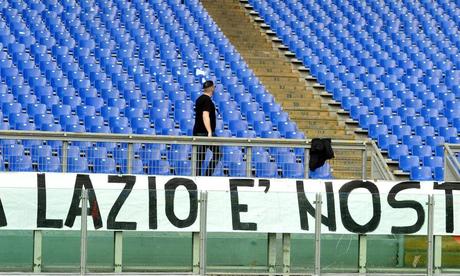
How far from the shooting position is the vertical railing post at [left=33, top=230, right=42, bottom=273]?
11070mm

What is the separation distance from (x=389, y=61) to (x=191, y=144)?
33.2 ft

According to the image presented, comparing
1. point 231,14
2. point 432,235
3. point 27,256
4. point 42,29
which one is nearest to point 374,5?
point 231,14

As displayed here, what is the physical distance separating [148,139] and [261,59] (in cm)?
961

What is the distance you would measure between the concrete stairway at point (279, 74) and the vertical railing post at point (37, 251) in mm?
9316

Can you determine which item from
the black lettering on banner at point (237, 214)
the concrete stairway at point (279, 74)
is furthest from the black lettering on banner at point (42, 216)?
the concrete stairway at point (279, 74)

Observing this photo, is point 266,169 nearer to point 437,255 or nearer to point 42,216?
point 437,255

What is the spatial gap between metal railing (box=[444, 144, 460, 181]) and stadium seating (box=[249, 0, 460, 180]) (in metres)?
3.04

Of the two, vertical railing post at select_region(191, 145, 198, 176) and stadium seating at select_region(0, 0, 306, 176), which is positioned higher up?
stadium seating at select_region(0, 0, 306, 176)

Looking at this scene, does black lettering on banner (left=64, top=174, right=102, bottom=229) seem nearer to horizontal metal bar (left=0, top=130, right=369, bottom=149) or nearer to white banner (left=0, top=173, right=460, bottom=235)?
white banner (left=0, top=173, right=460, bottom=235)

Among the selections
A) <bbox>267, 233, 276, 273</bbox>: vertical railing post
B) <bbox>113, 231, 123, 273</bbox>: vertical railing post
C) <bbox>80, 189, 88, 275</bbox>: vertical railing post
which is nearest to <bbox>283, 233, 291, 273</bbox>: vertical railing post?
<bbox>267, 233, 276, 273</bbox>: vertical railing post

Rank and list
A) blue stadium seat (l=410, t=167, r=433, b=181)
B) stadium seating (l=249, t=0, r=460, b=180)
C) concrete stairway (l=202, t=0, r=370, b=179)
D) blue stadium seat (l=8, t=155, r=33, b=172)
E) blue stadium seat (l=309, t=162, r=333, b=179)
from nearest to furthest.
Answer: blue stadium seat (l=8, t=155, r=33, b=172), blue stadium seat (l=309, t=162, r=333, b=179), blue stadium seat (l=410, t=167, r=433, b=181), stadium seating (l=249, t=0, r=460, b=180), concrete stairway (l=202, t=0, r=370, b=179)

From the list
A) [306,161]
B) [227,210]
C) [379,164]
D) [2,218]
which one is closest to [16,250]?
[2,218]

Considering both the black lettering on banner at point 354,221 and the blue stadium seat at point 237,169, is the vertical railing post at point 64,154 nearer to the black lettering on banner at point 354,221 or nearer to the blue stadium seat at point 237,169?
the blue stadium seat at point 237,169

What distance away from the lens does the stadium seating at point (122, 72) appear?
17406 millimetres
